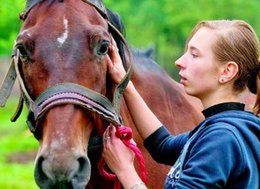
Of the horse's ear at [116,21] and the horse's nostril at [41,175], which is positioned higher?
the horse's ear at [116,21]

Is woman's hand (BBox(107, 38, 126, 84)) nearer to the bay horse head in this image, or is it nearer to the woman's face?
the bay horse head

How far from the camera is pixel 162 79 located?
5488mm

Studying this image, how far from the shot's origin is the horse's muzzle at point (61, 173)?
11.1 feet

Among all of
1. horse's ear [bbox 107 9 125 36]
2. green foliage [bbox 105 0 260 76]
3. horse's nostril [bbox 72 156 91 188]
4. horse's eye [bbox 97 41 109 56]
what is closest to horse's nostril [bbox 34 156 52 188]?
horse's nostril [bbox 72 156 91 188]

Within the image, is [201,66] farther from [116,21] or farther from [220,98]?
[116,21]

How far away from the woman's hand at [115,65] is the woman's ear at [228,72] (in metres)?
0.75

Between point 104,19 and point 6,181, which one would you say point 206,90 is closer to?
point 104,19

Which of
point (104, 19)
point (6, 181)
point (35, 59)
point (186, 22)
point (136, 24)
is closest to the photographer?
point (35, 59)

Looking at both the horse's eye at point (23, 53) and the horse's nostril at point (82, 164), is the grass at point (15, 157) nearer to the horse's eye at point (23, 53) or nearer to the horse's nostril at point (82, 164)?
the horse's eye at point (23, 53)

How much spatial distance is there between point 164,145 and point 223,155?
1024mm

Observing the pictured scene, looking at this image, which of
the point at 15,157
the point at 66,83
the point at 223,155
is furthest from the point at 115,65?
the point at 15,157

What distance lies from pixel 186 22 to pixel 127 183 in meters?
27.7

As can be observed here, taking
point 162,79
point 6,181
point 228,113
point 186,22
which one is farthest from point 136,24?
point 228,113

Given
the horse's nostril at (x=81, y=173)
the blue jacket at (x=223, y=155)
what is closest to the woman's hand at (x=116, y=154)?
the horse's nostril at (x=81, y=173)
